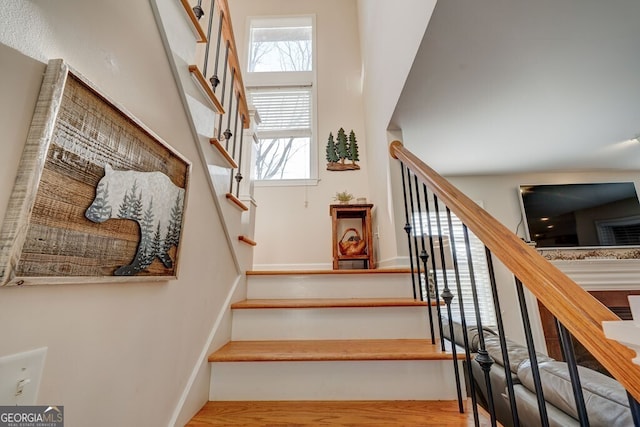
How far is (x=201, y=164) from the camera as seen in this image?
1280 mm

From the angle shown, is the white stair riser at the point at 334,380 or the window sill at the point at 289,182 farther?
the window sill at the point at 289,182

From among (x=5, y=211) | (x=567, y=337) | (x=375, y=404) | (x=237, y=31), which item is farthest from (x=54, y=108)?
(x=237, y=31)

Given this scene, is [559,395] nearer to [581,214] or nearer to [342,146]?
[342,146]

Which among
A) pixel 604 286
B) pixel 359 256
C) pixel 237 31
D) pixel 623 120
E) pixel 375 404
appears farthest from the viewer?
pixel 237 31

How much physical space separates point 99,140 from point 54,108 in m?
0.12

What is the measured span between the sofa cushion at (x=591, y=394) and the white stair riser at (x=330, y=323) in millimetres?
509

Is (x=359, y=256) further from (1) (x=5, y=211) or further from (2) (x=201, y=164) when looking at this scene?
(1) (x=5, y=211)

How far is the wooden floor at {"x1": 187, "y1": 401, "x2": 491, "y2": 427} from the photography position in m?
1.04

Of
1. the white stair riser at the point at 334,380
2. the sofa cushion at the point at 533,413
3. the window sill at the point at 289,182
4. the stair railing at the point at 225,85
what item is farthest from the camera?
the window sill at the point at 289,182

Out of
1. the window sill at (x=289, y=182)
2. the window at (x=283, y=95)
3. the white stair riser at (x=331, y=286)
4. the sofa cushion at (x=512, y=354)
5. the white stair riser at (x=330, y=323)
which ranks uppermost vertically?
the window at (x=283, y=95)

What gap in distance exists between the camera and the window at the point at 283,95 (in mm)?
3623

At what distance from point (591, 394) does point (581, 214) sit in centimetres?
318

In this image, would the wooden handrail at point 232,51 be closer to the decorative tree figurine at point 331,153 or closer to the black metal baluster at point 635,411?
the decorative tree figurine at point 331,153

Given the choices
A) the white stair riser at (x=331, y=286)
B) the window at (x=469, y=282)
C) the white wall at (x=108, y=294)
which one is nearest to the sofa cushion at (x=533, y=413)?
the white stair riser at (x=331, y=286)
